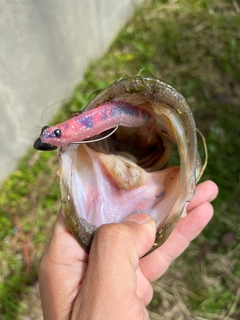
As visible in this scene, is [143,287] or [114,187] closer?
[114,187]

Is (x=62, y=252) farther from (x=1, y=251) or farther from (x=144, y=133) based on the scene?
(x=1, y=251)

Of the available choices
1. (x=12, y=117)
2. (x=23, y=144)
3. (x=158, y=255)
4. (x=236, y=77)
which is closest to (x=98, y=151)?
(x=158, y=255)

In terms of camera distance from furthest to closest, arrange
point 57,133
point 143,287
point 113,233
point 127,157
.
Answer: point 143,287 → point 127,157 → point 113,233 → point 57,133

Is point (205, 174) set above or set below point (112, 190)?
below

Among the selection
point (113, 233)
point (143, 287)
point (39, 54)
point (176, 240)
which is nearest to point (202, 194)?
point (176, 240)

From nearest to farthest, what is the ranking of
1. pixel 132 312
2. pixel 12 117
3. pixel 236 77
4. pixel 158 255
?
pixel 132 312 < pixel 158 255 < pixel 12 117 < pixel 236 77

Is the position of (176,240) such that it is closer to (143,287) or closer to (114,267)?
(143,287)
